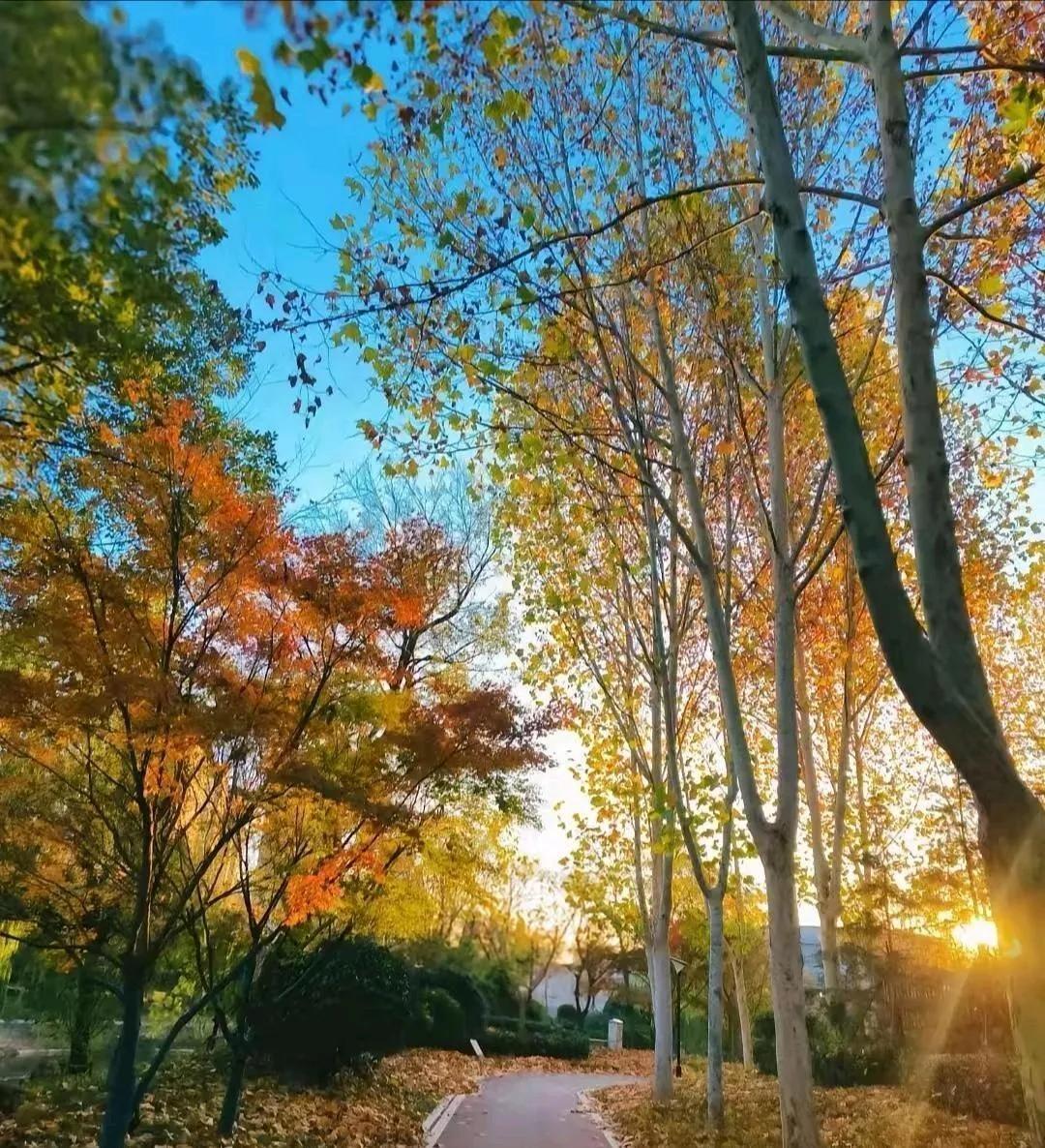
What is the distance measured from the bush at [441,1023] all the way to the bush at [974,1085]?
949 cm

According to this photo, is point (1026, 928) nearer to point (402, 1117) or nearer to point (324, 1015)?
point (402, 1117)

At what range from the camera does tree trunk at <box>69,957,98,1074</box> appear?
9750 millimetres

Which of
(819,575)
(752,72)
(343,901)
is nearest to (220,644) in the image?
(343,901)

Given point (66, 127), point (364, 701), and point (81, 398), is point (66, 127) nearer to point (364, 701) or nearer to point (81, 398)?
point (81, 398)

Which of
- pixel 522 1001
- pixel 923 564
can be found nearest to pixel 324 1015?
pixel 923 564

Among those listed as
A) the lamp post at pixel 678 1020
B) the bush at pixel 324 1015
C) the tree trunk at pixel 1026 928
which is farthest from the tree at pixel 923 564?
the lamp post at pixel 678 1020

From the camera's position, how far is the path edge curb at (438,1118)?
27.6 ft

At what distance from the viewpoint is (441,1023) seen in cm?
1731

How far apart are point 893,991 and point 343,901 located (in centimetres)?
816

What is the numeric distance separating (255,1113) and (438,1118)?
223 centimetres

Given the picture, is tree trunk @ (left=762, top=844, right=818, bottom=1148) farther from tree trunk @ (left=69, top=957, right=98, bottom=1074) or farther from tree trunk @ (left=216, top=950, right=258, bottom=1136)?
tree trunk @ (left=69, top=957, right=98, bottom=1074)

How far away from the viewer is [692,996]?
2433 centimetres

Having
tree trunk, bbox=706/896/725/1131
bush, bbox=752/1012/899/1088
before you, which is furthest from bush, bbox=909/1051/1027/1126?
tree trunk, bbox=706/896/725/1131

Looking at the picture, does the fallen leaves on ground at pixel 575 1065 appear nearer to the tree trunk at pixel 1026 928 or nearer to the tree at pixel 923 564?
the tree trunk at pixel 1026 928
